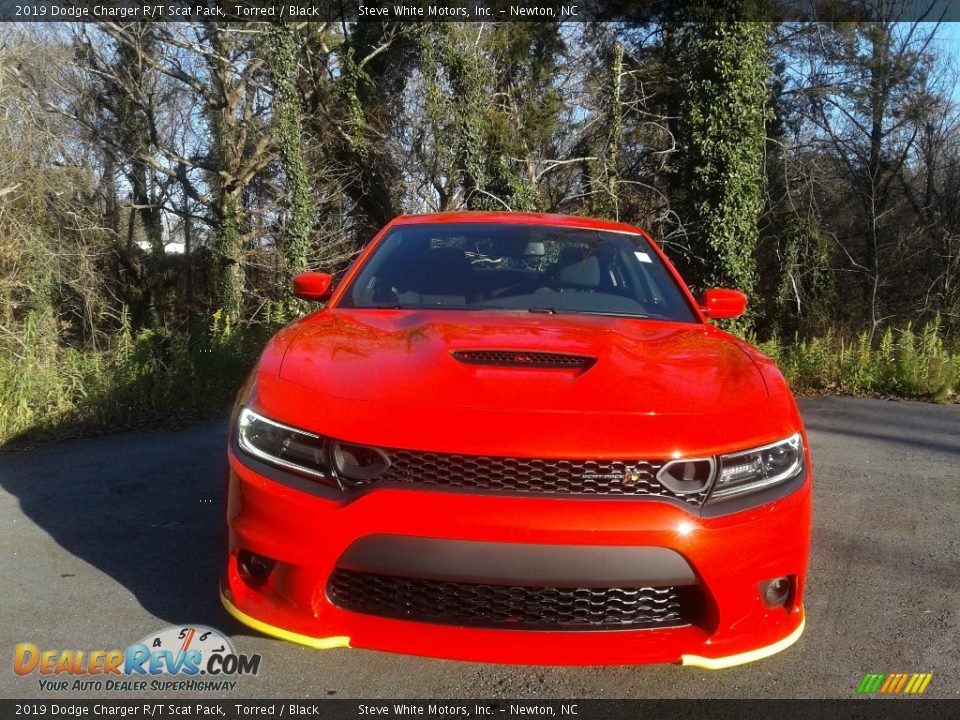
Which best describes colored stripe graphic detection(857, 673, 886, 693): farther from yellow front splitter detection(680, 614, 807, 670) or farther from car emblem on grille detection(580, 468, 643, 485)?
car emblem on grille detection(580, 468, 643, 485)

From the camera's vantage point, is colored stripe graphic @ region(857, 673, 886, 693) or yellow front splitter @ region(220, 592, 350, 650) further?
colored stripe graphic @ region(857, 673, 886, 693)

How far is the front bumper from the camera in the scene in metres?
2.02

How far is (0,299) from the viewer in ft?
41.2

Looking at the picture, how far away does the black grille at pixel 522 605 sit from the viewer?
6.91ft

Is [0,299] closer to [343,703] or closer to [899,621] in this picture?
[343,703]

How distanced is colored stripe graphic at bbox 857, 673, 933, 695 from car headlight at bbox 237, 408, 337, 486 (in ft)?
6.44

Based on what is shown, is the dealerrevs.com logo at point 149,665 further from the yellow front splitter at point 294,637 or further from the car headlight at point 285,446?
the car headlight at point 285,446

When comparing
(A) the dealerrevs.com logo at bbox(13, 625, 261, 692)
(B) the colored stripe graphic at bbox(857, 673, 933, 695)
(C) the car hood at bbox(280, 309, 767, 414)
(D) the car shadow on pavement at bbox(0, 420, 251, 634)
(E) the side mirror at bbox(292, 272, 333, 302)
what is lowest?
(D) the car shadow on pavement at bbox(0, 420, 251, 634)

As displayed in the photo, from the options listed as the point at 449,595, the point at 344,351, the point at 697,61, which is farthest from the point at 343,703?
the point at 697,61

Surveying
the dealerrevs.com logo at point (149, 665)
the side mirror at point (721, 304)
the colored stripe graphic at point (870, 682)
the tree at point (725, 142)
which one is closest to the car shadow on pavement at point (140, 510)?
the dealerrevs.com logo at point (149, 665)

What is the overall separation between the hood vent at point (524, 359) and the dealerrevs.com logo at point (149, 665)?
50.8 inches

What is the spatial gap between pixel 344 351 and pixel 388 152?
20.7m

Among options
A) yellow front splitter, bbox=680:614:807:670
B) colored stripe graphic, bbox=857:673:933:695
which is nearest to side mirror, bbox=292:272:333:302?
yellow front splitter, bbox=680:614:807:670

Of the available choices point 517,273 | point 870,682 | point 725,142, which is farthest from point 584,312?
point 725,142
